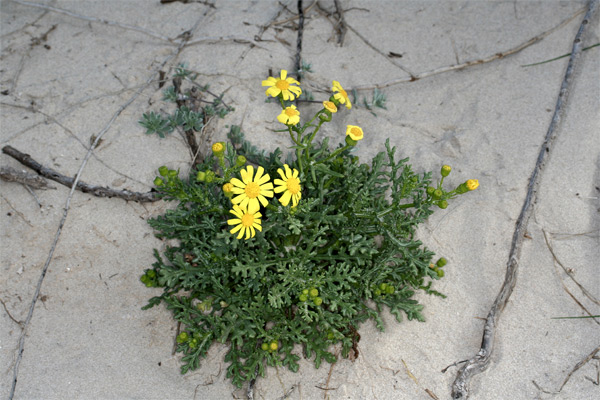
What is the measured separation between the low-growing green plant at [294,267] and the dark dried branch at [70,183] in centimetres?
34

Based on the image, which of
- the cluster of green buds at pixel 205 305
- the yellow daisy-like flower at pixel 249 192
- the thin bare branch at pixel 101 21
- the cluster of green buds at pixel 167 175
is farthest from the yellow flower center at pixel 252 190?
the thin bare branch at pixel 101 21

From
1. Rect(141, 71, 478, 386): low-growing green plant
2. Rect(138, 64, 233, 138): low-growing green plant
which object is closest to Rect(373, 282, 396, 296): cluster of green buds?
Rect(141, 71, 478, 386): low-growing green plant

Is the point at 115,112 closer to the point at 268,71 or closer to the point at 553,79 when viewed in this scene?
the point at 268,71

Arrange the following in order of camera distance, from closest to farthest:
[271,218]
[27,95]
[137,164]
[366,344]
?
[271,218]
[366,344]
[137,164]
[27,95]

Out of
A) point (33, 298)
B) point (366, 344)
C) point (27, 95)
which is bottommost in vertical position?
point (33, 298)

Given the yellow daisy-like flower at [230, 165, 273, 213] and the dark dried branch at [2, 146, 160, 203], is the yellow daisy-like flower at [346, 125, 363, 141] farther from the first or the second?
the dark dried branch at [2, 146, 160, 203]

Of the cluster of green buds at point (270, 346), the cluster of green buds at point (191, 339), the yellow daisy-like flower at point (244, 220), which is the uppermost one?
the yellow daisy-like flower at point (244, 220)

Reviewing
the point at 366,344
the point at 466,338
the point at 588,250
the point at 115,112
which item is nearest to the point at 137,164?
the point at 115,112

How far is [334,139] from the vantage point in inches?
142

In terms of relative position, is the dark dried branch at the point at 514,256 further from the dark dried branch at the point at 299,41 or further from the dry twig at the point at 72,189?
the dry twig at the point at 72,189

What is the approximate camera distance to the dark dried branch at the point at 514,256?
9.21 feet

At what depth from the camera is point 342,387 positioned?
285 cm

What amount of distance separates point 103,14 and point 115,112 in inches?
46.7

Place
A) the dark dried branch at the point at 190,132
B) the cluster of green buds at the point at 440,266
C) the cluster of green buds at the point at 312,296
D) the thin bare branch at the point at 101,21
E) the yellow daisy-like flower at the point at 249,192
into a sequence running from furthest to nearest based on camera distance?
the thin bare branch at the point at 101,21 → the dark dried branch at the point at 190,132 → the cluster of green buds at the point at 440,266 → the cluster of green buds at the point at 312,296 → the yellow daisy-like flower at the point at 249,192
